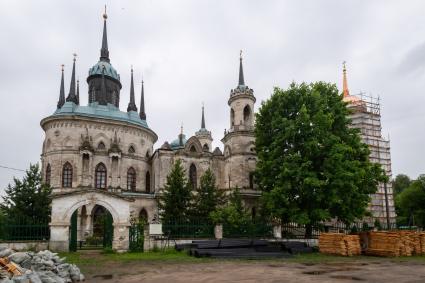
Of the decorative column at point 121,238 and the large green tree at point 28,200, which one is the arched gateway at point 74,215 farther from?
the large green tree at point 28,200

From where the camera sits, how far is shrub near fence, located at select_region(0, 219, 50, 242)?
18922 millimetres

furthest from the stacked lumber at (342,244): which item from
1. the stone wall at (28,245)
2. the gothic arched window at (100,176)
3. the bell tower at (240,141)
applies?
the gothic arched window at (100,176)

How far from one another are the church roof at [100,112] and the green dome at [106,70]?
13.2ft

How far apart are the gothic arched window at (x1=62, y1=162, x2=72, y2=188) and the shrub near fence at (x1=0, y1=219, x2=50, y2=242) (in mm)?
14153

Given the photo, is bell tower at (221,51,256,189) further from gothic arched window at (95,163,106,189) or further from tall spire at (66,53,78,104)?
tall spire at (66,53,78,104)

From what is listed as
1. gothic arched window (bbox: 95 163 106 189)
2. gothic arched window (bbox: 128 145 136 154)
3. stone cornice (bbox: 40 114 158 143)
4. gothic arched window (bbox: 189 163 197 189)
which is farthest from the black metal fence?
stone cornice (bbox: 40 114 158 143)

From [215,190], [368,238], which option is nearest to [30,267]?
[368,238]

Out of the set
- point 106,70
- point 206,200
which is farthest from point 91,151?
point 206,200

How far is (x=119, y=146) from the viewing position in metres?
36.2

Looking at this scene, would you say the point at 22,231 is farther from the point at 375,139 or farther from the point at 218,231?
the point at 375,139

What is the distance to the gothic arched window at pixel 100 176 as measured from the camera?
3512cm

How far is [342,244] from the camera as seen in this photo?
1900 centimetres

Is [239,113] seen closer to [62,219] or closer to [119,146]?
[119,146]

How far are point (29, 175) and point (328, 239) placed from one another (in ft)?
63.1
